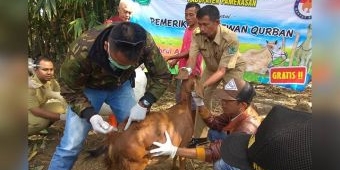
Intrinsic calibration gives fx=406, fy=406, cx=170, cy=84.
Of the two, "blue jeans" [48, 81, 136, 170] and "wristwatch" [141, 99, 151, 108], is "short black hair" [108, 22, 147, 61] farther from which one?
"blue jeans" [48, 81, 136, 170]

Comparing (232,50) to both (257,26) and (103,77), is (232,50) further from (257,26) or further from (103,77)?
(257,26)

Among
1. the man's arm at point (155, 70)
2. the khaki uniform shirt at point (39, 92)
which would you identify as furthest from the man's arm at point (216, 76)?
the khaki uniform shirt at point (39, 92)

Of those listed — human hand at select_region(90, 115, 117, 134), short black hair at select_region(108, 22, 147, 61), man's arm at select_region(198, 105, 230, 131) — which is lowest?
man's arm at select_region(198, 105, 230, 131)

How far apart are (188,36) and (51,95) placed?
154cm

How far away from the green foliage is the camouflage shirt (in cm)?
340

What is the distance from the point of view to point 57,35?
6.81 m

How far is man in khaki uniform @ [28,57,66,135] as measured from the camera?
3793 millimetres

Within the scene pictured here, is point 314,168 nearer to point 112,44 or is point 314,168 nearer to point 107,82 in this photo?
point 112,44

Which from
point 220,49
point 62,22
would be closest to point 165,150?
point 220,49

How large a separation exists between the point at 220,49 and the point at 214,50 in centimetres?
7

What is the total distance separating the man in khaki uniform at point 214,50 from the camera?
3613 millimetres

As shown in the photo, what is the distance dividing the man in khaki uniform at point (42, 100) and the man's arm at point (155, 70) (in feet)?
4.82

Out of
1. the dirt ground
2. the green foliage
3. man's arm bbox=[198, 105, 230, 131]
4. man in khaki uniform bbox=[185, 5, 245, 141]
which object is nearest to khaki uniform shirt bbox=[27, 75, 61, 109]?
the dirt ground

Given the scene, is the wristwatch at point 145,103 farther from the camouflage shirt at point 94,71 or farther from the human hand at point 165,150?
the human hand at point 165,150
